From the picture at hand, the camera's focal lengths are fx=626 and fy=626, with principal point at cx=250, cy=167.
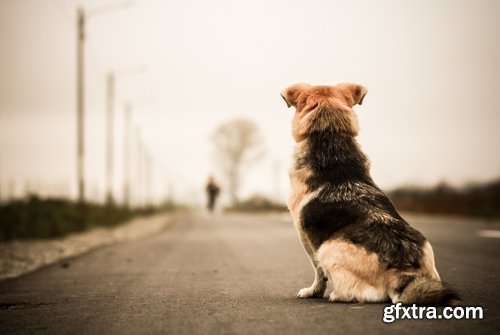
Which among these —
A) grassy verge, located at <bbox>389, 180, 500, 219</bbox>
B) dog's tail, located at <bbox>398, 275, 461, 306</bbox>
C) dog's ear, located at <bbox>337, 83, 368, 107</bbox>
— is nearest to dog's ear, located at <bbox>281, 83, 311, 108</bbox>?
dog's ear, located at <bbox>337, 83, 368, 107</bbox>

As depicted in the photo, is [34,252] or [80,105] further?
[80,105]

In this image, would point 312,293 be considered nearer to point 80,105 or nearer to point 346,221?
point 346,221

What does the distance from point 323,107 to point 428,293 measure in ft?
6.81

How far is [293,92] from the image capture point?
6.41 metres

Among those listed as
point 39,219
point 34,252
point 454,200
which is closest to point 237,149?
point 454,200

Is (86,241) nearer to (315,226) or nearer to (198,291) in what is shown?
(198,291)

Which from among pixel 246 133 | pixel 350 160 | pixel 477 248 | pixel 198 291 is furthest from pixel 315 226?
pixel 246 133

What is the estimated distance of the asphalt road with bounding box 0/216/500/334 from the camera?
450 cm

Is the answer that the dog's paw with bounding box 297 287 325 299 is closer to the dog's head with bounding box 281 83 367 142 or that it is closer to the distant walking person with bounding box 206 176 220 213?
the dog's head with bounding box 281 83 367 142

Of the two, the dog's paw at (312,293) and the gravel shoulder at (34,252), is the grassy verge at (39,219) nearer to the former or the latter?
the gravel shoulder at (34,252)

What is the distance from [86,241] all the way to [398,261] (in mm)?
13530

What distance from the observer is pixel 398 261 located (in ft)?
16.6

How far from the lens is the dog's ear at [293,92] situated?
251 inches

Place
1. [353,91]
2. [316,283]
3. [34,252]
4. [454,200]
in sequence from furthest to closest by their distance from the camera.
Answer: [454,200], [34,252], [353,91], [316,283]
